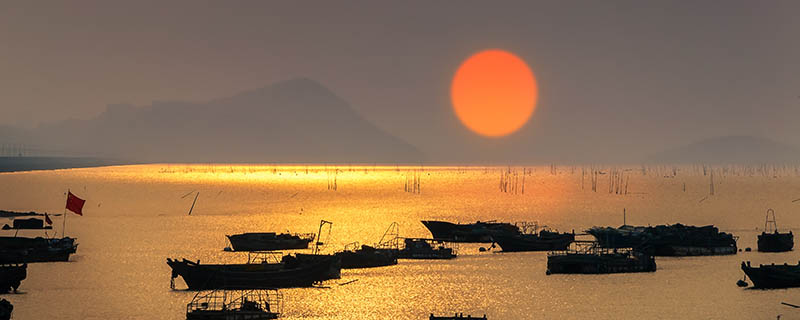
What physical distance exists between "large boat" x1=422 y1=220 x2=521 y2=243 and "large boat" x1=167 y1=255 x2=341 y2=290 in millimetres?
44573

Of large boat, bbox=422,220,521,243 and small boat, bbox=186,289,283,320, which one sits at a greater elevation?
large boat, bbox=422,220,521,243

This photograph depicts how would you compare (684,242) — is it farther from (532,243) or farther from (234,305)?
(234,305)

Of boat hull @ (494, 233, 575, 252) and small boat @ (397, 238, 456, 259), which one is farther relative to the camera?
boat hull @ (494, 233, 575, 252)

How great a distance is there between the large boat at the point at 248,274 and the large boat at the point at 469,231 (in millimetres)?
44573

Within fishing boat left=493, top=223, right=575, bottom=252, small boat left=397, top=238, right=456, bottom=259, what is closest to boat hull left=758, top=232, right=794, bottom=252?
fishing boat left=493, top=223, right=575, bottom=252

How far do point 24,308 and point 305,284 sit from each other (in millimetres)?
25361

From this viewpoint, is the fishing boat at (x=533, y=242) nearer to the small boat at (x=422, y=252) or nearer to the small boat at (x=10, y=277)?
the small boat at (x=422, y=252)

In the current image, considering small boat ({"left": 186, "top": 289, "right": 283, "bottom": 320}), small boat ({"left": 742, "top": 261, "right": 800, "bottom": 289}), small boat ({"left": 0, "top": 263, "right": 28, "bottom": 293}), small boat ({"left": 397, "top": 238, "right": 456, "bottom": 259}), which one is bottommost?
small boat ({"left": 186, "top": 289, "right": 283, "bottom": 320})

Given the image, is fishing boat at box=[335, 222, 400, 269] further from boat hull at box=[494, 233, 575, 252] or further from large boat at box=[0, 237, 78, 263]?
large boat at box=[0, 237, 78, 263]

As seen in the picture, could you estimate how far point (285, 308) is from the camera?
77.9 metres

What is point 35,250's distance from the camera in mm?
107562

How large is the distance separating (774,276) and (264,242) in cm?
6369

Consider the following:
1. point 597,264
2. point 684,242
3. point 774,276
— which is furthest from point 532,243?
point 774,276

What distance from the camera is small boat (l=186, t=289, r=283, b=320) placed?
2721 inches
